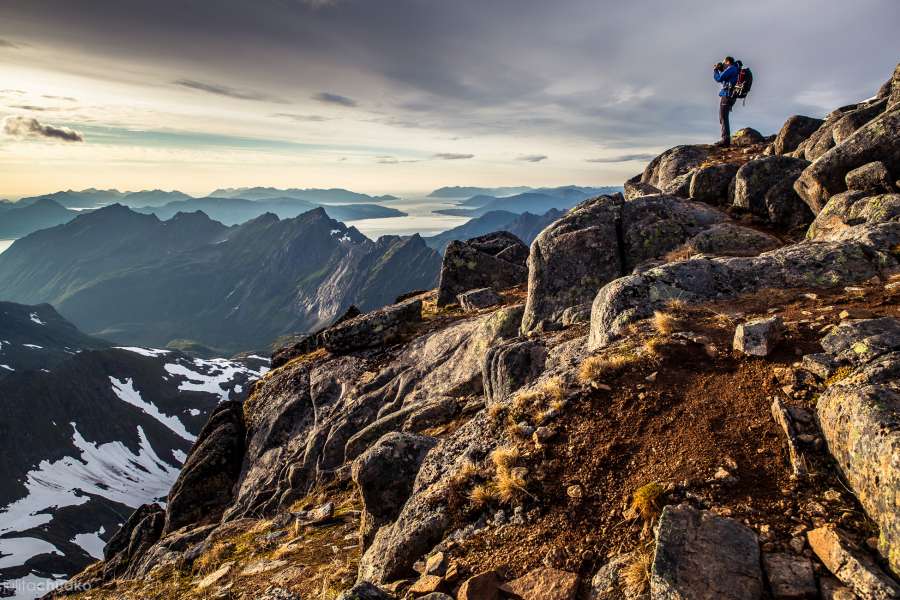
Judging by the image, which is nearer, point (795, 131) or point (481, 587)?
point (481, 587)

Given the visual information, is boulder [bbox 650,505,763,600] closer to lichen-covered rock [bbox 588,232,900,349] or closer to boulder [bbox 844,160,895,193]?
lichen-covered rock [bbox 588,232,900,349]

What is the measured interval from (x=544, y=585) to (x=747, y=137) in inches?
2214

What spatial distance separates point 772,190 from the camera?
26.7 m

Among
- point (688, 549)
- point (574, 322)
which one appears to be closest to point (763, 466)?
point (688, 549)

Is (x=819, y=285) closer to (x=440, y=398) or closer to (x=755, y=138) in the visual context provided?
(x=440, y=398)

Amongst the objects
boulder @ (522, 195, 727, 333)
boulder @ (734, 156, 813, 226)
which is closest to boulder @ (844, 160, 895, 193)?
boulder @ (734, 156, 813, 226)

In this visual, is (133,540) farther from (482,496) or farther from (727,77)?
(727,77)

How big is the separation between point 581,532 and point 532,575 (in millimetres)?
1242

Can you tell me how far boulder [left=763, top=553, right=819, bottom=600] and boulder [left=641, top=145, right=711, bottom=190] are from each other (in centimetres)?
4283

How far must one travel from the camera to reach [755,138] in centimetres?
4956

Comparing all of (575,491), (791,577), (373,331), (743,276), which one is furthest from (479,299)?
(791,577)

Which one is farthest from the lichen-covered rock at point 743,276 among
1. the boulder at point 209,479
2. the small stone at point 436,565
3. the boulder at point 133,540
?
the boulder at point 133,540

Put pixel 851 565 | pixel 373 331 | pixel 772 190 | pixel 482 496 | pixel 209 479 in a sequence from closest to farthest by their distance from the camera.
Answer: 1. pixel 851 565
2. pixel 482 496
3. pixel 772 190
4. pixel 209 479
5. pixel 373 331

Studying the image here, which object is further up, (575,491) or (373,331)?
(575,491)
